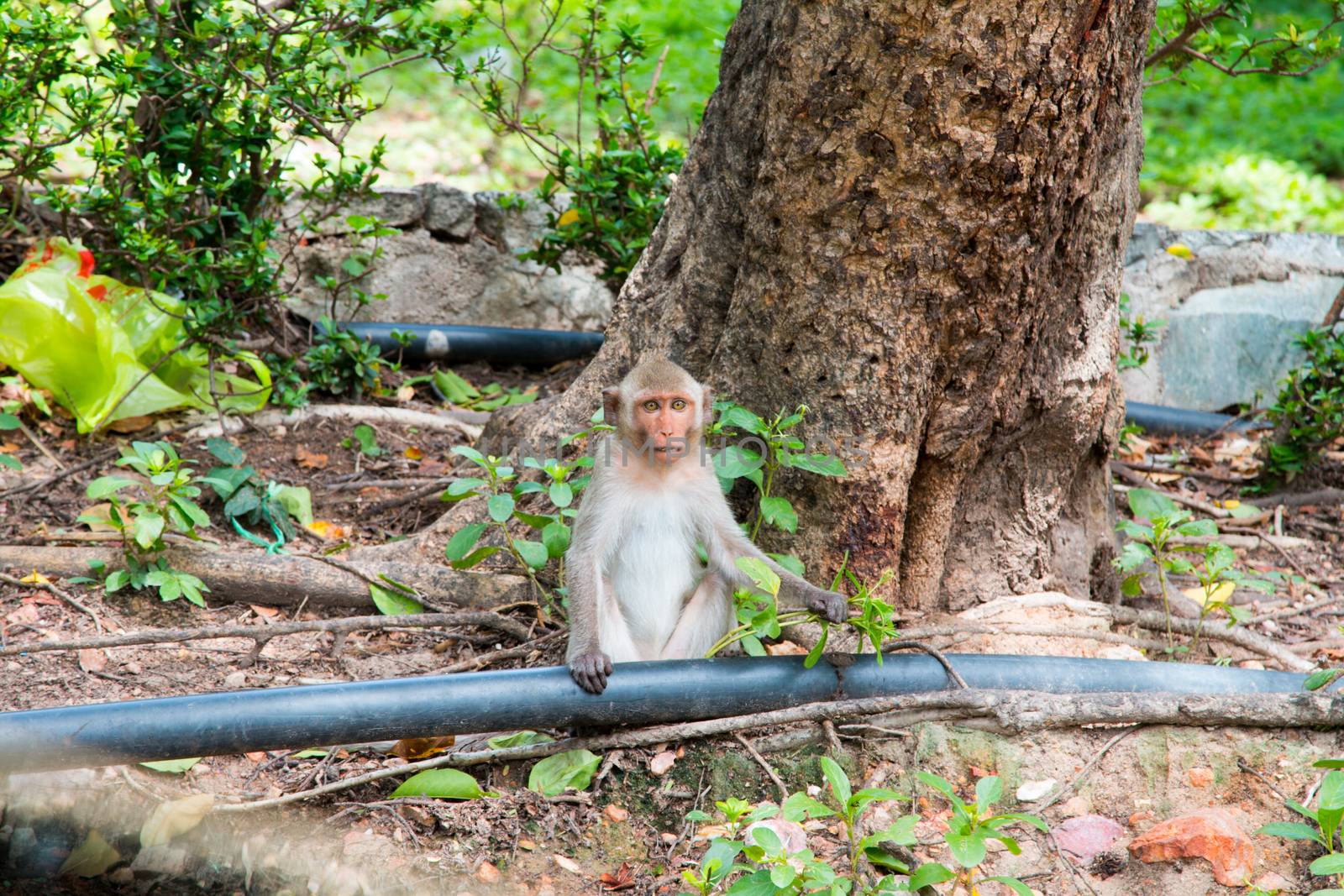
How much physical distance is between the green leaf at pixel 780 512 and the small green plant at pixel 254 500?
224cm

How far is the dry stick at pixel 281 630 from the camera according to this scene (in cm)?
381

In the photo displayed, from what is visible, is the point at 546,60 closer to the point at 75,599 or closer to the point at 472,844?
the point at 75,599

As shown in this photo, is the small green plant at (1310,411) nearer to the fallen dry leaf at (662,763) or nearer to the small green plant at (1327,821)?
the small green plant at (1327,821)

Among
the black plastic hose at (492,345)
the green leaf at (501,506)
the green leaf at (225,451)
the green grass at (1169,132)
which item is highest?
the green grass at (1169,132)

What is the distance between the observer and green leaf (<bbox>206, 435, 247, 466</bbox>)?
5.18 meters

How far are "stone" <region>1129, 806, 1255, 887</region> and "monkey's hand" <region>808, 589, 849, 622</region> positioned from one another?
1004 millimetres

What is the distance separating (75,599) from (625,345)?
7.58 feet

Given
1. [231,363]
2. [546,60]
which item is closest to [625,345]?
[231,363]

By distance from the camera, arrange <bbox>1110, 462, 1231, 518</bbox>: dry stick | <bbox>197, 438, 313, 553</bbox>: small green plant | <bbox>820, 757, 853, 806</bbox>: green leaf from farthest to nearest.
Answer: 1. <bbox>1110, 462, 1231, 518</bbox>: dry stick
2. <bbox>197, 438, 313, 553</bbox>: small green plant
3. <bbox>820, 757, 853, 806</bbox>: green leaf

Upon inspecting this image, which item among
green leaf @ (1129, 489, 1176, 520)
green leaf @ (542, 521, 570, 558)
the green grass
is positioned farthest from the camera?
the green grass

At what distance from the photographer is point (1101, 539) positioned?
4840 millimetres

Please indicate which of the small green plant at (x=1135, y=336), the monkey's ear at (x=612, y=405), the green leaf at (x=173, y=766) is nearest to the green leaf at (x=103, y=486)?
the green leaf at (x=173, y=766)

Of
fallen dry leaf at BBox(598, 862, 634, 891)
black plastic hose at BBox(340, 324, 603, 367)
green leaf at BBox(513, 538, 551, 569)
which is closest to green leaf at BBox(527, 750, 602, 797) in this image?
→ fallen dry leaf at BBox(598, 862, 634, 891)

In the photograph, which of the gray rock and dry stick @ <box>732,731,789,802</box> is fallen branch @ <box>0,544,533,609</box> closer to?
dry stick @ <box>732,731,789,802</box>
